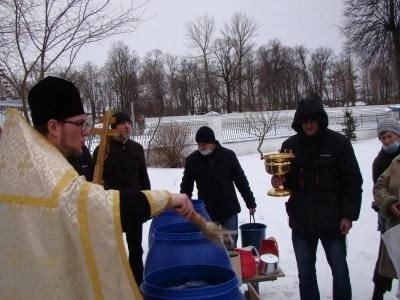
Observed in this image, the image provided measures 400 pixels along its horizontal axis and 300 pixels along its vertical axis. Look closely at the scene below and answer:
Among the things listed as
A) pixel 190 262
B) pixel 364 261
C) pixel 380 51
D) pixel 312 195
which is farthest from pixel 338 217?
pixel 380 51

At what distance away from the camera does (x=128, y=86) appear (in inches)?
1724

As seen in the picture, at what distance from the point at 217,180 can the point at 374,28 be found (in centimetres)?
1856

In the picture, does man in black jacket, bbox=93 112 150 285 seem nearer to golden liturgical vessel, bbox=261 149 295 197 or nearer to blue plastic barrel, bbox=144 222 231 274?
golden liturgical vessel, bbox=261 149 295 197

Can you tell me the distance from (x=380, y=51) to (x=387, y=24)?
121 centimetres

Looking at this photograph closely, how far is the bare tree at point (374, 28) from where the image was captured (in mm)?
20250

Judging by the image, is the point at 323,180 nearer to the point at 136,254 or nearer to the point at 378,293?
the point at 378,293

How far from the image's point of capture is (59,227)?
150 cm

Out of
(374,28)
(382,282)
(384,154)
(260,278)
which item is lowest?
(382,282)

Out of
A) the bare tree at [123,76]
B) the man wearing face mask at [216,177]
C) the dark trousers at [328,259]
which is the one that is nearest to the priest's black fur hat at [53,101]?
the dark trousers at [328,259]

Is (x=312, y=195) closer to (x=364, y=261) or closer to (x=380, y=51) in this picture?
(x=364, y=261)

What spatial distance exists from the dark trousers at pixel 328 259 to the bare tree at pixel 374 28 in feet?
61.4

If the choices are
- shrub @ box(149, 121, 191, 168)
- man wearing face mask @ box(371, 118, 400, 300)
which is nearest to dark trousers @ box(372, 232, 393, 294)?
man wearing face mask @ box(371, 118, 400, 300)

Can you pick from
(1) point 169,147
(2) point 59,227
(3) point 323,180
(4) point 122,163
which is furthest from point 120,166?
(1) point 169,147

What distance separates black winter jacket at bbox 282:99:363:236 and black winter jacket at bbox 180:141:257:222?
1.21m
